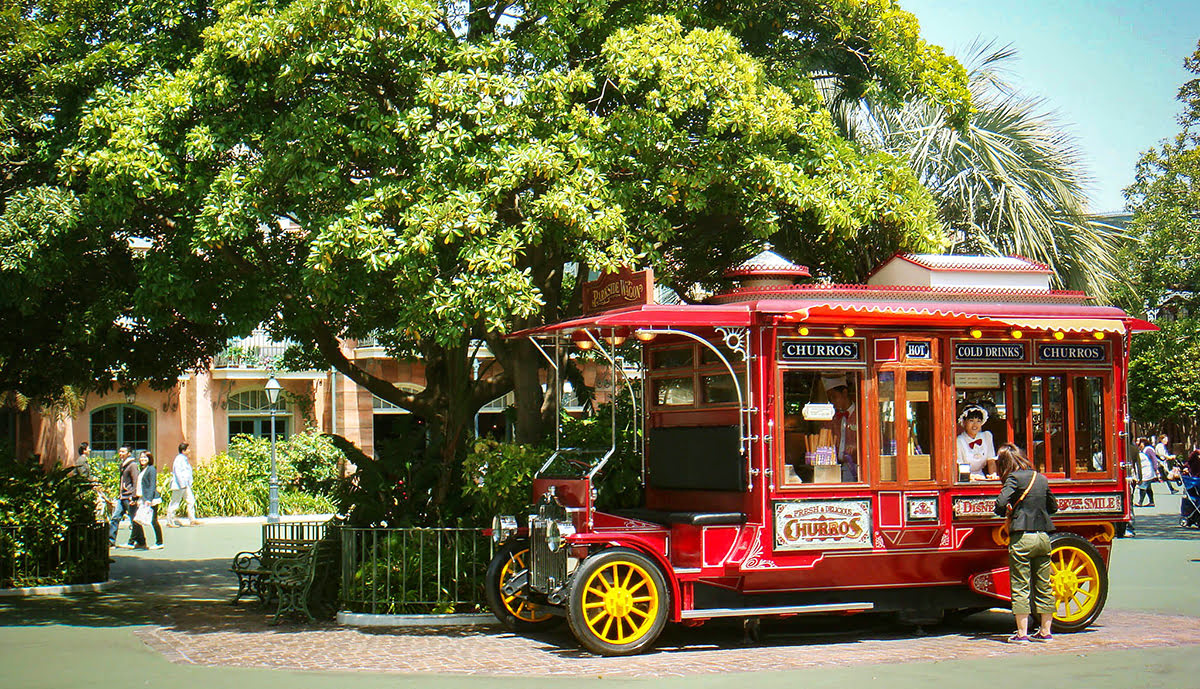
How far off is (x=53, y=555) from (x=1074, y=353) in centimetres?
1264

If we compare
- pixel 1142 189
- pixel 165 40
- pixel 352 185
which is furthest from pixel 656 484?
pixel 1142 189

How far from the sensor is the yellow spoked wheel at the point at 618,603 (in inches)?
405

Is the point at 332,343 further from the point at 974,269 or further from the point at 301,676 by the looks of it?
the point at 974,269

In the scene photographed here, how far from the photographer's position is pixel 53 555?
15.6 m

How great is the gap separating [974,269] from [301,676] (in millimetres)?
7413

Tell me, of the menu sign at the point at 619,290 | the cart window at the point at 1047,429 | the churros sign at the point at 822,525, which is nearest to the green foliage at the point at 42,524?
the menu sign at the point at 619,290

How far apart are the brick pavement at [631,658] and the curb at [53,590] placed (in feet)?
11.4

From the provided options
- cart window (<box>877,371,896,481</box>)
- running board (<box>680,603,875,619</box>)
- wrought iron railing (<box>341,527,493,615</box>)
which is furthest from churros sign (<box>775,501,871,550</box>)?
wrought iron railing (<box>341,527,493,615</box>)

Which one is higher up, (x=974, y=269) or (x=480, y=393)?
(x=974, y=269)

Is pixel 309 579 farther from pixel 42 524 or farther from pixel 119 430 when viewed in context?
pixel 119 430

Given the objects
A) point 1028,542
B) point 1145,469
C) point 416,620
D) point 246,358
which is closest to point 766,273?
point 1028,542

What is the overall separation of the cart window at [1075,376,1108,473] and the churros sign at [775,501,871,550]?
100 inches

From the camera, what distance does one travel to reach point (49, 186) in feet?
41.6

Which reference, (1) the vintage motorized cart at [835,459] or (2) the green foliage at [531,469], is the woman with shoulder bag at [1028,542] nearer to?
(1) the vintage motorized cart at [835,459]
